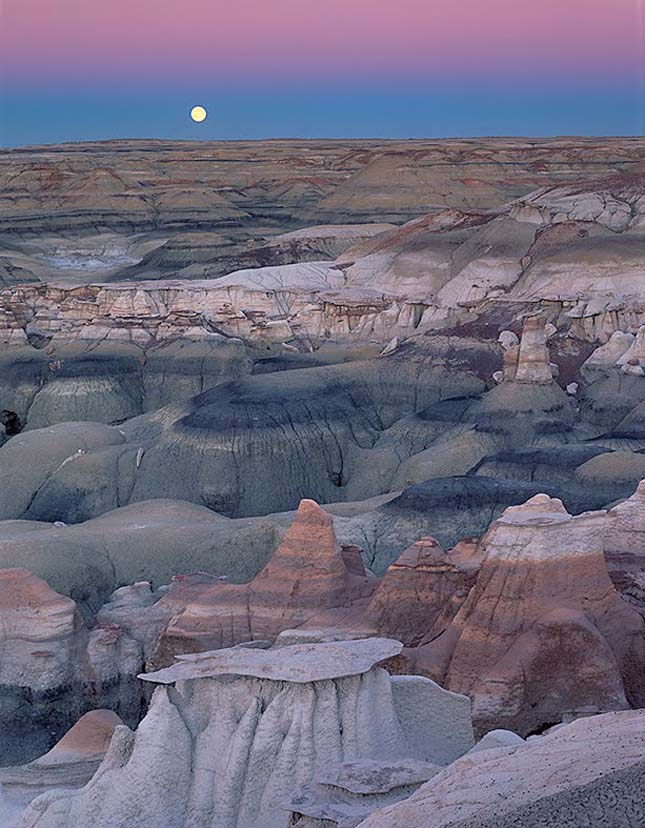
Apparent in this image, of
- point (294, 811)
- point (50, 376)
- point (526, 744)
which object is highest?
point (526, 744)

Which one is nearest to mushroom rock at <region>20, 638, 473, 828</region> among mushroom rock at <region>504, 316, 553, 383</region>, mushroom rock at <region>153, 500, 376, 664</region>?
mushroom rock at <region>153, 500, 376, 664</region>

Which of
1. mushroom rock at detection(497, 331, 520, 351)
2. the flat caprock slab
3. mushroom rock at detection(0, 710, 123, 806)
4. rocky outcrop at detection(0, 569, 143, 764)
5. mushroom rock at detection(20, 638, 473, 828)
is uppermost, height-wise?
the flat caprock slab

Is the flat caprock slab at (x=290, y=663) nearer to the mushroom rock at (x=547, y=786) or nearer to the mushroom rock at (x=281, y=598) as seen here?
the mushroom rock at (x=547, y=786)

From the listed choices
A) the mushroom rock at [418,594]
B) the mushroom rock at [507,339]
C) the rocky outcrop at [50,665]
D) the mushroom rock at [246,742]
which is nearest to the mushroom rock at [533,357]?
the mushroom rock at [507,339]

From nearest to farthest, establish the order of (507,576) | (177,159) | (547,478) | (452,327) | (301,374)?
(507,576) < (547,478) < (301,374) < (452,327) < (177,159)

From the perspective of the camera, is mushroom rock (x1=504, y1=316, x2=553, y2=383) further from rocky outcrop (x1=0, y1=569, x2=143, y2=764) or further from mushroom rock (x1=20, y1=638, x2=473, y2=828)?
mushroom rock (x1=20, y1=638, x2=473, y2=828)

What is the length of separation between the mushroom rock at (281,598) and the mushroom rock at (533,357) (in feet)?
68.2

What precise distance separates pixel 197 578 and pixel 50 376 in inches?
1235

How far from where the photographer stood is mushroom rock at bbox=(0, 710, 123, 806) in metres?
15.3

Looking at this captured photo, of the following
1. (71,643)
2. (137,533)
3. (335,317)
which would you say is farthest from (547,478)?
(335,317)

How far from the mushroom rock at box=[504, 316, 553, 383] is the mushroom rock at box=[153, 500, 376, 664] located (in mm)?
20797

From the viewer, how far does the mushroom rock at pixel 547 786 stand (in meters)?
7.33

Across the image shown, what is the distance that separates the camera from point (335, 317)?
54031 mm

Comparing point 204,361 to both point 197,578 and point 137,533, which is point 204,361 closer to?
point 137,533
